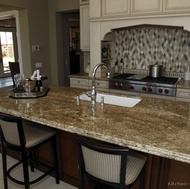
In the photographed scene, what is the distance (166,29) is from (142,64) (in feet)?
2.49

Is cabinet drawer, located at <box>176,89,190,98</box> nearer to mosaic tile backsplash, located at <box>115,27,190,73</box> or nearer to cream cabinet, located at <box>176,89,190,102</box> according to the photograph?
cream cabinet, located at <box>176,89,190,102</box>

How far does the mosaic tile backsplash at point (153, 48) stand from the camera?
3.60 metres

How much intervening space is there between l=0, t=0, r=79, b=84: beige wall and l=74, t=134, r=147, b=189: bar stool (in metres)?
3.91

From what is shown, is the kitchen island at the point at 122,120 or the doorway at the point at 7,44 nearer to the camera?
the kitchen island at the point at 122,120

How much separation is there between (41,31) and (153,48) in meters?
2.71

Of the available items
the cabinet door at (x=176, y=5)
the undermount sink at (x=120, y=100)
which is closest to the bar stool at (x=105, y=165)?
the undermount sink at (x=120, y=100)

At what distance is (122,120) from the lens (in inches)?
63.7

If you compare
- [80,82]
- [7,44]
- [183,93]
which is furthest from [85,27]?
[7,44]

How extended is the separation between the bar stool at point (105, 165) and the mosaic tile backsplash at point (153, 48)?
8.97 ft

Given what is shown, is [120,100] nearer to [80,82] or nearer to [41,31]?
[80,82]

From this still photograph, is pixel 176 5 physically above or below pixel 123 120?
above

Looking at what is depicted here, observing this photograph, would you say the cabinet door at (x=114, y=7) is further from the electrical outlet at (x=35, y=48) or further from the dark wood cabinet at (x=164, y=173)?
the dark wood cabinet at (x=164, y=173)

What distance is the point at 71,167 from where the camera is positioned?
218 cm

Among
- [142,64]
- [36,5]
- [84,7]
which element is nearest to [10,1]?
[36,5]
